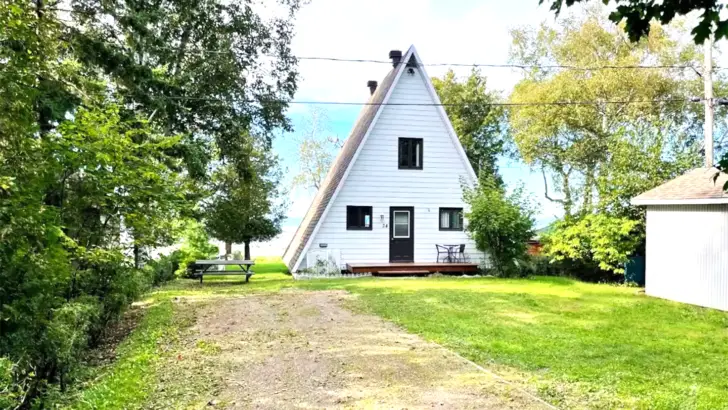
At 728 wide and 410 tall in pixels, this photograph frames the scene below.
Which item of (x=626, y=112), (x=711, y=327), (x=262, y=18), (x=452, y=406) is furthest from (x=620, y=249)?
(x=262, y=18)

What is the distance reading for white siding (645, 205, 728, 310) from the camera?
1114 cm

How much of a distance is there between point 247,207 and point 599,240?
15.3 meters

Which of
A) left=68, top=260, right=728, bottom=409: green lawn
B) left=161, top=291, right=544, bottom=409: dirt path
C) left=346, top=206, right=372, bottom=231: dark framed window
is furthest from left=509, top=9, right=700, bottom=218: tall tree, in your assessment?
left=161, top=291, right=544, bottom=409: dirt path

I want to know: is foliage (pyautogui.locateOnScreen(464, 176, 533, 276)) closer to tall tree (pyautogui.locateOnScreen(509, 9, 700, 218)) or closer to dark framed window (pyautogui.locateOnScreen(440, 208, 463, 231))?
dark framed window (pyautogui.locateOnScreen(440, 208, 463, 231))

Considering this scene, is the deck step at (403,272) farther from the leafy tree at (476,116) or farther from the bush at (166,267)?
the leafy tree at (476,116)

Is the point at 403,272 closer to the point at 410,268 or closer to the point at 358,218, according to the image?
the point at 410,268

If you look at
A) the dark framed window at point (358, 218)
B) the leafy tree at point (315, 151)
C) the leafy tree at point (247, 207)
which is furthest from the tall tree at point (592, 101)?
the leafy tree at point (315, 151)

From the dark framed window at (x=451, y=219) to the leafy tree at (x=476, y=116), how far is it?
43.8 feet

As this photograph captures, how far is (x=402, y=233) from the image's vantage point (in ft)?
59.7

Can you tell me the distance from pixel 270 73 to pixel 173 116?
167 inches

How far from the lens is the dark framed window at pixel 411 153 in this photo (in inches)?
718

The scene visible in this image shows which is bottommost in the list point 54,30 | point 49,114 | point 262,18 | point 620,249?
point 620,249

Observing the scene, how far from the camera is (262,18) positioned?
17781mm

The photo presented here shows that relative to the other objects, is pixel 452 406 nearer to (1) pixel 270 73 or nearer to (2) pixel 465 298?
(2) pixel 465 298
